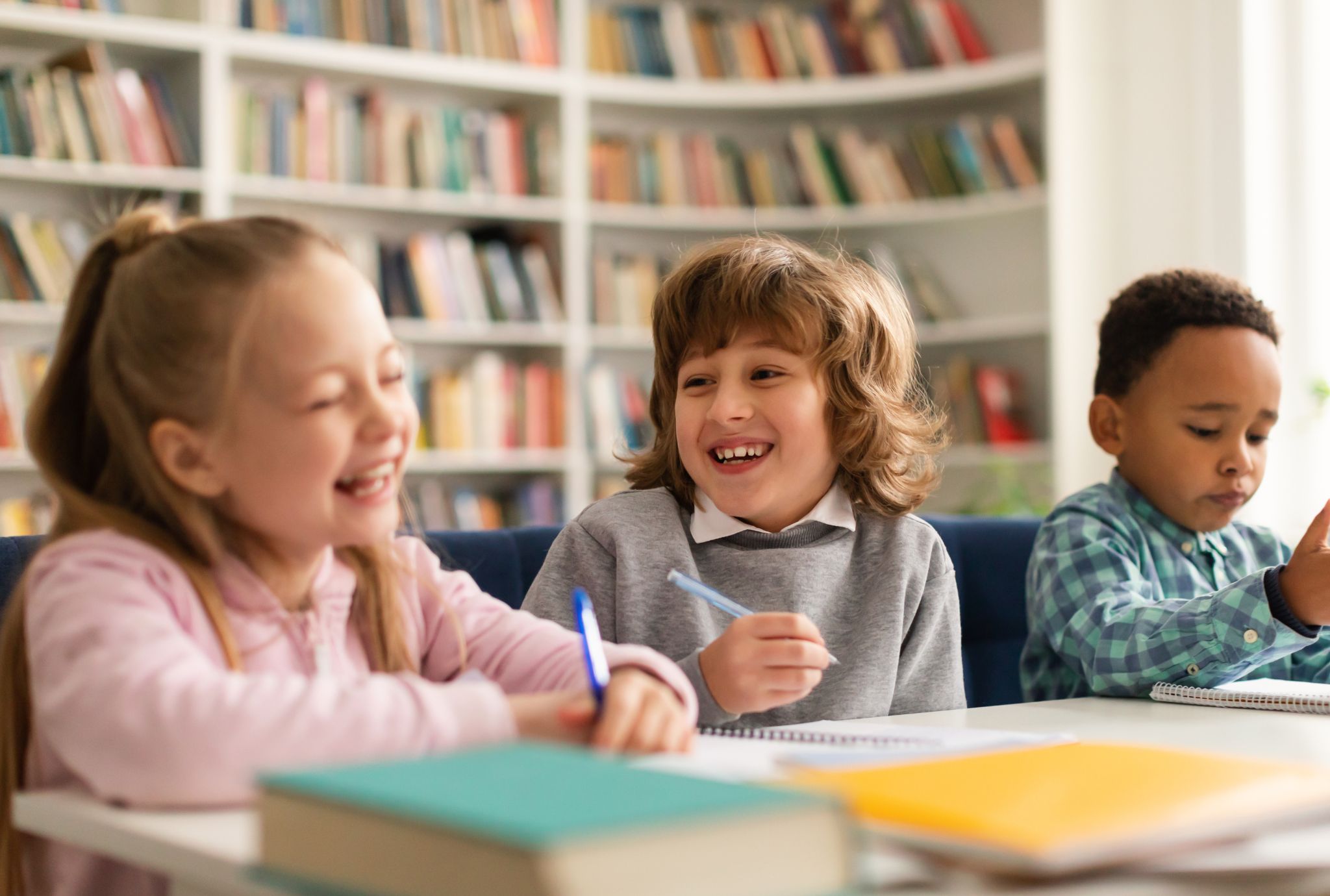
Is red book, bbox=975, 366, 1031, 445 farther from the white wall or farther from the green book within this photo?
the green book

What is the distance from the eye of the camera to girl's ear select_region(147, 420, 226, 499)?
3.23 ft

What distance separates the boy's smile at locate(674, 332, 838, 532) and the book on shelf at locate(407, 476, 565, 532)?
2.51m

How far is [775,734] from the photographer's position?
104 centimetres

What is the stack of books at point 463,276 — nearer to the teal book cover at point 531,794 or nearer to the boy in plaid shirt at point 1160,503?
the boy in plaid shirt at point 1160,503

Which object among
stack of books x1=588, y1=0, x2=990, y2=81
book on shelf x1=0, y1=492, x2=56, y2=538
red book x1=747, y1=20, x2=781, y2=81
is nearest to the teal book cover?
book on shelf x1=0, y1=492, x2=56, y2=538

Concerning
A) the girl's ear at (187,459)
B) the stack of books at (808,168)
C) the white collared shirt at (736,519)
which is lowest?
the white collared shirt at (736,519)

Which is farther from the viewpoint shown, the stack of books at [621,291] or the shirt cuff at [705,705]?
the stack of books at [621,291]

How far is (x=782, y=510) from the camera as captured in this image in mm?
1595

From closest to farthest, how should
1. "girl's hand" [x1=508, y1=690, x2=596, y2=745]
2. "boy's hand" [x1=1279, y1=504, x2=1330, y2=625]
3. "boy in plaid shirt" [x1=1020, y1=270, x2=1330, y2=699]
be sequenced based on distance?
"girl's hand" [x1=508, y1=690, x2=596, y2=745] < "boy's hand" [x1=1279, y1=504, x2=1330, y2=625] < "boy in plaid shirt" [x1=1020, y1=270, x2=1330, y2=699]

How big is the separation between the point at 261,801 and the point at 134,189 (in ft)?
10.9

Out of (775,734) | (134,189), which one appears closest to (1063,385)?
(134,189)

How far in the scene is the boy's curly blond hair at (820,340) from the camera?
1.56 meters

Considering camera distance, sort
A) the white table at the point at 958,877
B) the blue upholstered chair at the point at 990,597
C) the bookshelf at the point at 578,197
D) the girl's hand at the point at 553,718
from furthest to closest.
→ 1. the bookshelf at the point at 578,197
2. the blue upholstered chair at the point at 990,597
3. the girl's hand at the point at 553,718
4. the white table at the point at 958,877

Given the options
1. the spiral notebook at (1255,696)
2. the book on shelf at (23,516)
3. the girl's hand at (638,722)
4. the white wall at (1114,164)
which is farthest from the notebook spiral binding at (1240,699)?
the book on shelf at (23,516)
